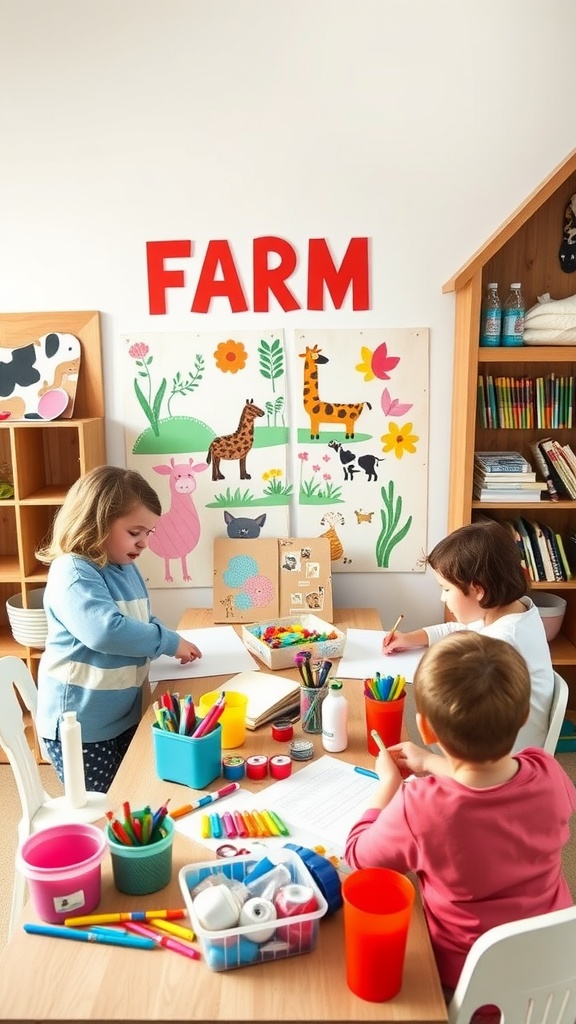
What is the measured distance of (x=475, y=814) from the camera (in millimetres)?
1150

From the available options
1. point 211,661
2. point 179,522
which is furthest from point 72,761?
point 179,522

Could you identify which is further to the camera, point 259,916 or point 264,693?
point 264,693

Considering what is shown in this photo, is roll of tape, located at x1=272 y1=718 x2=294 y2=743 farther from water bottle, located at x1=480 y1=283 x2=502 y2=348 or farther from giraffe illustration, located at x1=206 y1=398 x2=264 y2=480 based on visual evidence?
water bottle, located at x1=480 y1=283 x2=502 y2=348

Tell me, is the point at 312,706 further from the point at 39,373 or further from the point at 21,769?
the point at 39,373

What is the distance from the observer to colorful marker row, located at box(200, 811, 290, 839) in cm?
140

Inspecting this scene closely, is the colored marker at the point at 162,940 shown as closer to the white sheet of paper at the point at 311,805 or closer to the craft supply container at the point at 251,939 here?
the craft supply container at the point at 251,939

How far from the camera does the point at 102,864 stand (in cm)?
134

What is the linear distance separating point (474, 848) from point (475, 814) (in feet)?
0.16

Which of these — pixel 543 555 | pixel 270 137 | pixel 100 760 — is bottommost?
pixel 100 760

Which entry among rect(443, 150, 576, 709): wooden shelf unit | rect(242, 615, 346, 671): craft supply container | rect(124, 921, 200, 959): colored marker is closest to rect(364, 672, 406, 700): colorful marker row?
rect(242, 615, 346, 671): craft supply container

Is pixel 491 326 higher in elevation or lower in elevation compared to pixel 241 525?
higher

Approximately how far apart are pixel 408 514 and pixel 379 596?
13.7 inches

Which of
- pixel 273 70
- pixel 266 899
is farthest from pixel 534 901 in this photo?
pixel 273 70

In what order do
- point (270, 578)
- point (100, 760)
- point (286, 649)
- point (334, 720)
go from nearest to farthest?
point (334, 720) → point (100, 760) → point (286, 649) → point (270, 578)
